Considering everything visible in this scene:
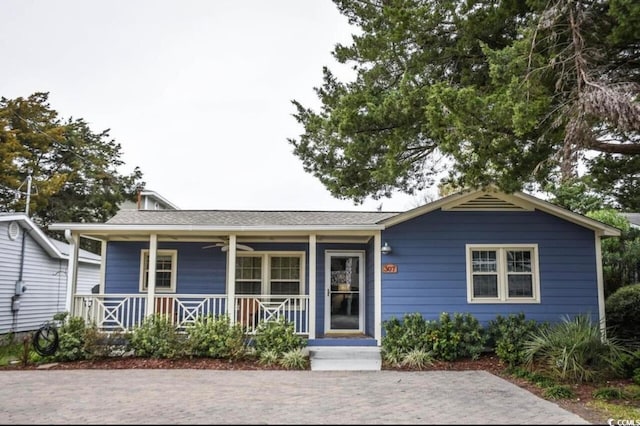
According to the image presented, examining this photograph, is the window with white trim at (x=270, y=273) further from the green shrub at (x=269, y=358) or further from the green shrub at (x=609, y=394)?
the green shrub at (x=609, y=394)

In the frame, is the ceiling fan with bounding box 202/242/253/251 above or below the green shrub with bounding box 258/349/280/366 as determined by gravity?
above

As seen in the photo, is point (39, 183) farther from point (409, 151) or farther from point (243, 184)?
point (409, 151)

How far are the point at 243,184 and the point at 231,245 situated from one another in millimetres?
22144

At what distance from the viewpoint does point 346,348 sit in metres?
10.1

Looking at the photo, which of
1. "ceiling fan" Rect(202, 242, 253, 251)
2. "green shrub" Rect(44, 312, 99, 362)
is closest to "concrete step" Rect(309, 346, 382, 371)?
"ceiling fan" Rect(202, 242, 253, 251)

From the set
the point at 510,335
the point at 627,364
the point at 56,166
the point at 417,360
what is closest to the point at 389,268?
the point at 417,360

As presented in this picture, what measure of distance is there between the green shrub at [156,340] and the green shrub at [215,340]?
0.94ft

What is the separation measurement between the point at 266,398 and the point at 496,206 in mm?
6631

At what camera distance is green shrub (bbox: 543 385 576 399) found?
6926 mm

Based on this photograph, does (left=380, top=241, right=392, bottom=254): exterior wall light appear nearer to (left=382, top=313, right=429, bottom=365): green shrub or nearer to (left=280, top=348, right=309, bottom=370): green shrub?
(left=382, top=313, right=429, bottom=365): green shrub

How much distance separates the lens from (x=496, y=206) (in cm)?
1058

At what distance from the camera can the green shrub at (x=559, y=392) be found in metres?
6.93

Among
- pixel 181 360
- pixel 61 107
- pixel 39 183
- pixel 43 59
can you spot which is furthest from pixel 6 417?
pixel 61 107

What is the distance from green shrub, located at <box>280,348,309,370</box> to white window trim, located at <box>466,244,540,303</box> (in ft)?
12.1
